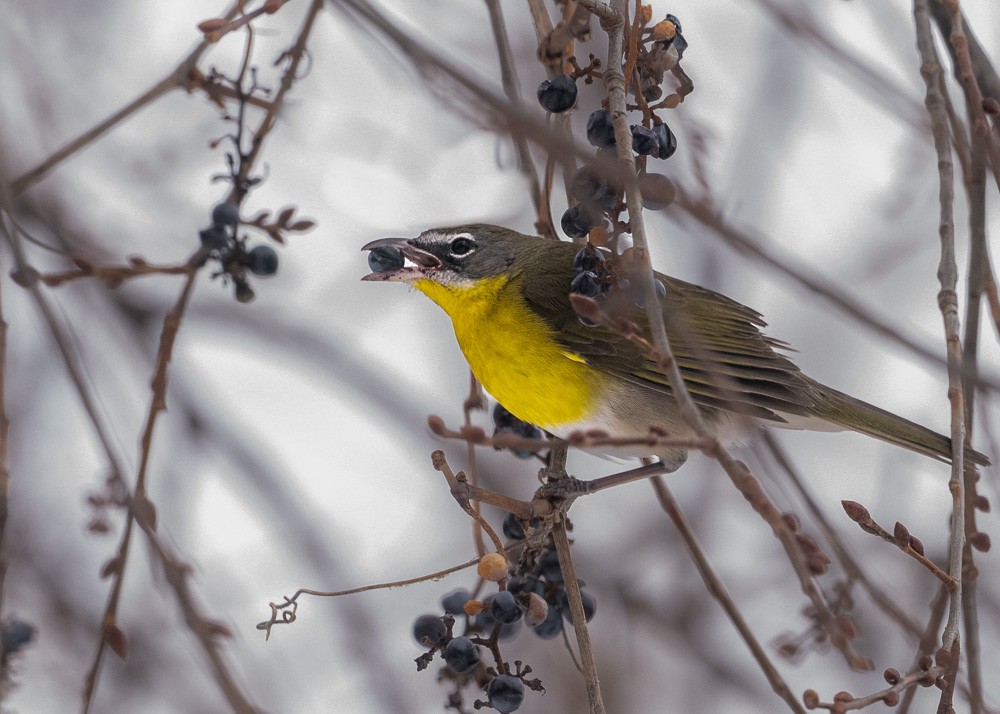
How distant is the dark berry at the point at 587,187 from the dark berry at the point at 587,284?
216 millimetres

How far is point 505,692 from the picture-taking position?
2.56 m

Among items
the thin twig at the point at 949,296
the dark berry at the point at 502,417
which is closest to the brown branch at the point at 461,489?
the thin twig at the point at 949,296

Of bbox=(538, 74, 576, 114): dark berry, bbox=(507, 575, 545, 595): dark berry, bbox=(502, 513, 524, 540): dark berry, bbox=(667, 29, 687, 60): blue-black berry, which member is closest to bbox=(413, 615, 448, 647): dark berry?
bbox=(507, 575, 545, 595): dark berry

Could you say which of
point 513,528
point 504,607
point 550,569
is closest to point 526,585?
point 550,569

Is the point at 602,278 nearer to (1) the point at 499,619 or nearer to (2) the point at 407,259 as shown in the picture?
(1) the point at 499,619

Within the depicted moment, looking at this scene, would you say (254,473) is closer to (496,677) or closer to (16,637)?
(16,637)

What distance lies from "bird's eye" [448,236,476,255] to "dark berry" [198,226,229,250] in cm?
123

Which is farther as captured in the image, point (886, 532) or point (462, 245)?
point (462, 245)

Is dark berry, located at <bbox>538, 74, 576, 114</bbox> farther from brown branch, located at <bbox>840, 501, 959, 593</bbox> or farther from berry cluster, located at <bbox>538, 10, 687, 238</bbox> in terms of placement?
brown branch, located at <bbox>840, 501, 959, 593</bbox>

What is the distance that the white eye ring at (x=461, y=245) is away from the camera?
4160 mm

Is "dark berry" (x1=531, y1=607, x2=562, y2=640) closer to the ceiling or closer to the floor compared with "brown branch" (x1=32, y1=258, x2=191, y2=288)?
closer to the floor

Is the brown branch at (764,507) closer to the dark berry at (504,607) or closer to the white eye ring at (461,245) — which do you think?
the dark berry at (504,607)

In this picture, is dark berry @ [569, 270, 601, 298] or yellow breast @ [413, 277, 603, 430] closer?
dark berry @ [569, 270, 601, 298]

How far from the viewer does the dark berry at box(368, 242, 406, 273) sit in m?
3.79
